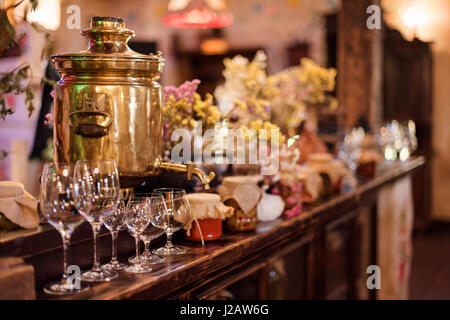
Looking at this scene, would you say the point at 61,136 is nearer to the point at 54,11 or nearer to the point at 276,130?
the point at 276,130

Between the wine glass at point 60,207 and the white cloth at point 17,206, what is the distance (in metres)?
0.17

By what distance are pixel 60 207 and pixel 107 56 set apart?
0.49m

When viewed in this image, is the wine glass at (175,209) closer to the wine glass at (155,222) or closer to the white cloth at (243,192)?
the wine glass at (155,222)

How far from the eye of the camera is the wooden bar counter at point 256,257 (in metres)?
1.28

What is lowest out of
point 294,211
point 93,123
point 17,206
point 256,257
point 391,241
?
point 391,241

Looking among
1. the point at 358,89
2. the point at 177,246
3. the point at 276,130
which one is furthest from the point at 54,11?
the point at 177,246

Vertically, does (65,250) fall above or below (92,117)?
below

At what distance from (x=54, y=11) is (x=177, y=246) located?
315 cm

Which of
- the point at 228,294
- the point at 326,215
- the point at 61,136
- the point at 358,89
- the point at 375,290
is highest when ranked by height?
the point at 358,89

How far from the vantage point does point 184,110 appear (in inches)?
78.0

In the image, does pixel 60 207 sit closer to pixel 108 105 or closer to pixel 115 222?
pixel 115 222

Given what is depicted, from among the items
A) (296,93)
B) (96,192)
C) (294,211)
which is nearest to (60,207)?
(96,192)

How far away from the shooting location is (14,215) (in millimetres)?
A: 1340

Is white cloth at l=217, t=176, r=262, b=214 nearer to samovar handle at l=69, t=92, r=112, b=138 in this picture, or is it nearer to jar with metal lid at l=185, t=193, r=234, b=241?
jar with metal lid at l=185, t=193, r=234, b=241
